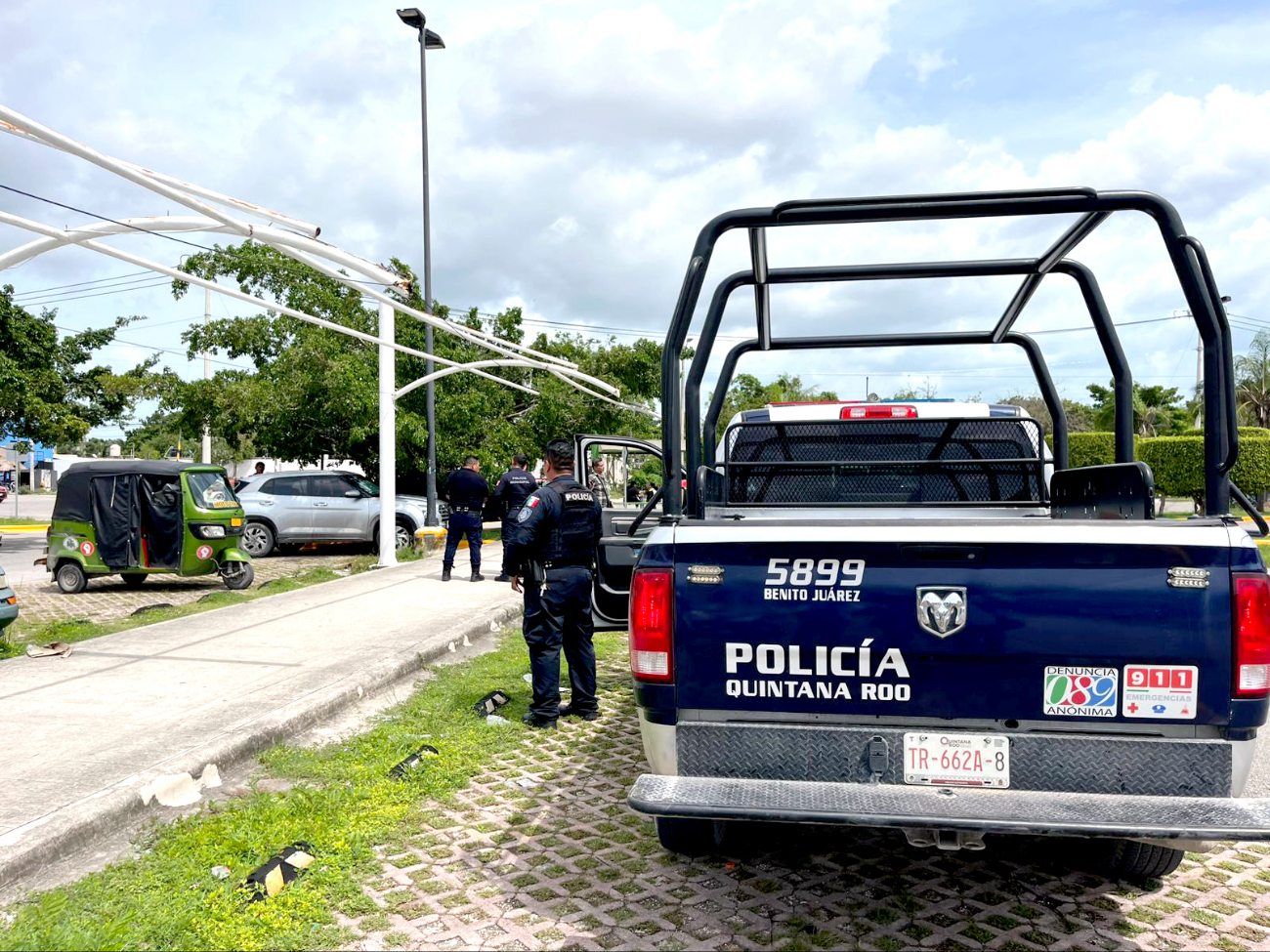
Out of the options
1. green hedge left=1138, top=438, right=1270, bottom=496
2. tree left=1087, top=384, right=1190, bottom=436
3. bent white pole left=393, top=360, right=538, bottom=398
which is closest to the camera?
bent white pole left=393, top=360, right=538, bottom=398

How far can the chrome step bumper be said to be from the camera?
2943 mm

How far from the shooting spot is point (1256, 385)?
44.7 meters

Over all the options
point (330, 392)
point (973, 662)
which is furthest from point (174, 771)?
point (330, 392)

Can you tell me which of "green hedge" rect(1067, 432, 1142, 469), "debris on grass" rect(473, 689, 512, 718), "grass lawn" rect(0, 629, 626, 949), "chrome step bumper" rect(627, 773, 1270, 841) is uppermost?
"green hedge" rect(1067, 432, 1142, 469)

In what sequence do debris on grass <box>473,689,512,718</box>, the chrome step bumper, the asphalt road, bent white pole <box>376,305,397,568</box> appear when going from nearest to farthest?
the chrome step bumper < debris on grass <box>473,689,512,718</box> < bent white pole <box>376,305,397,568</box> < the asphalt road

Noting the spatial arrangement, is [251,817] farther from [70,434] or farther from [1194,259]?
[70,434]

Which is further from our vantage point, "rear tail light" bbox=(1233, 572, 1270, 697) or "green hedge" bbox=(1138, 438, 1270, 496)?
"green hedge" bbox=(1138, 438, 1270, 496)

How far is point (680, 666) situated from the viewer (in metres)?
3.44

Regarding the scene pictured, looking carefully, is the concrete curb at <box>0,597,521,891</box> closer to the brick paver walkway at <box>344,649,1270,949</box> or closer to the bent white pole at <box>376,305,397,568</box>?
the brick paver walkway at <box>344,649,1270,949</box>

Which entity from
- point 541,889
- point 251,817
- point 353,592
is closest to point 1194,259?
point 541,889

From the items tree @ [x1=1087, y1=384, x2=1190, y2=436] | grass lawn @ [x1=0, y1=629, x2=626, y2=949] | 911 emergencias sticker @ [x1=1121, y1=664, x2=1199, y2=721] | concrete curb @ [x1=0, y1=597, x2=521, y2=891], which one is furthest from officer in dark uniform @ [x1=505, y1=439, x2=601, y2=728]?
tree @ [x1=1087, y1=384, x2=1190, y2=436]

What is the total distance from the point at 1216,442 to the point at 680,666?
1.96 m

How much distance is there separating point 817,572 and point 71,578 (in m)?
12.8

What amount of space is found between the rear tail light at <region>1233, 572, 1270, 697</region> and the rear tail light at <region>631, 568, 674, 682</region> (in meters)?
1.74
